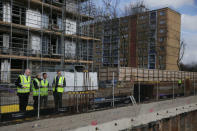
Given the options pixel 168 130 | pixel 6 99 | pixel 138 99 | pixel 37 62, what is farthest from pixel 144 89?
pixel 37 62

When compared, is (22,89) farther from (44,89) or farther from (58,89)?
(58,89)

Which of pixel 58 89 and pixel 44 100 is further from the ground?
pixel 58 89

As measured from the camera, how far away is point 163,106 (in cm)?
1195

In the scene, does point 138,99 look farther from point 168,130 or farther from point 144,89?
point 168,130

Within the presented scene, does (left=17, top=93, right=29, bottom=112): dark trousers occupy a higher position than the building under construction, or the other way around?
the building under construction

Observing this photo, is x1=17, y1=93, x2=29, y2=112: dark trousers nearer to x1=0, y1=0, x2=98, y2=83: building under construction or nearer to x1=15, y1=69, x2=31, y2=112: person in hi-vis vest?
x1=15, y1=69, x2=31, y2=112: person in hi-vis vest

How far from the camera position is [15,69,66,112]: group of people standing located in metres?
7.41

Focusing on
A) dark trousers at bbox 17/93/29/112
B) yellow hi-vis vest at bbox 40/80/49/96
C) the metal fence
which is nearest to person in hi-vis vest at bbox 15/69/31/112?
dark trousers at bbox 17/93/29/112

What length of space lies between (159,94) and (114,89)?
412 centimetres

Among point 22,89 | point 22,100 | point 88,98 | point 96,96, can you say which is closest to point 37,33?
point 96,96

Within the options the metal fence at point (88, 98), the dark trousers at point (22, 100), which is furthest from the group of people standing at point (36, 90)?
the metal fence at point (88, 98)

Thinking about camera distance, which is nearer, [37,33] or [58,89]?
[58,89]

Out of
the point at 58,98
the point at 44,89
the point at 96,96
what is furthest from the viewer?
the point at 96,96

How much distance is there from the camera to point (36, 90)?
7879 millimetres
